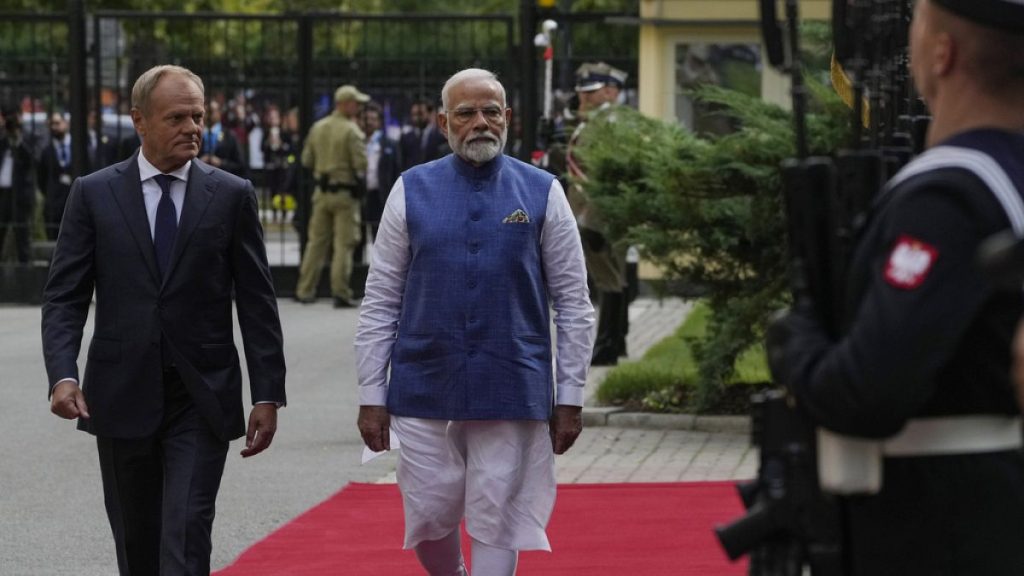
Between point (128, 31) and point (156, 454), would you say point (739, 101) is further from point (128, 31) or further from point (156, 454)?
point (128, 31)

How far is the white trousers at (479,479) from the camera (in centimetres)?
615

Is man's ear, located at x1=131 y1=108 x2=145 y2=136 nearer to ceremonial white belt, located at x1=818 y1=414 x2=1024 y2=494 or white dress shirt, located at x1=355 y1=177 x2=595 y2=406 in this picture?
white dress shirt, located at x1=355 y1=177 x2=595 y2=406

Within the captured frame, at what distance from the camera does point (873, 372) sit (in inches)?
120

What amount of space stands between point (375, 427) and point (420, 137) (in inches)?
552

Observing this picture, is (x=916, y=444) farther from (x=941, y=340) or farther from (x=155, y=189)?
(x=155, y=189)

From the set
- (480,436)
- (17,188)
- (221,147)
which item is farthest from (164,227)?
(17,188)

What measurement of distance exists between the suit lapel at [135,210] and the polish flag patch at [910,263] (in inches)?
135

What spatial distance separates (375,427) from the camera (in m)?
6.27

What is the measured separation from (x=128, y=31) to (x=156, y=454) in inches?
898

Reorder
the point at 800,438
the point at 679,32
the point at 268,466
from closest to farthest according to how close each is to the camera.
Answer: the point at 800,438, the point at 268,466, the point at 679,32

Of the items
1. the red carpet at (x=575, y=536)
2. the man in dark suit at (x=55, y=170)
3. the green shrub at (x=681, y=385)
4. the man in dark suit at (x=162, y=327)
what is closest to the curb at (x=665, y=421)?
the green shrub at (x=681, y=385)

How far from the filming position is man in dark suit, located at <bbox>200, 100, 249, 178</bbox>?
65.4 ft

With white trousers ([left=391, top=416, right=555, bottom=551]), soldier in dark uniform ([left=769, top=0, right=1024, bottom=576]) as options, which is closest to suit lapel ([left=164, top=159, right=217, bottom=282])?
white trousers ([left=391, top=416, right=555, bottom=551])

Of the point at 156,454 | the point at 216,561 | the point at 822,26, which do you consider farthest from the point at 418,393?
the point at 822,26
